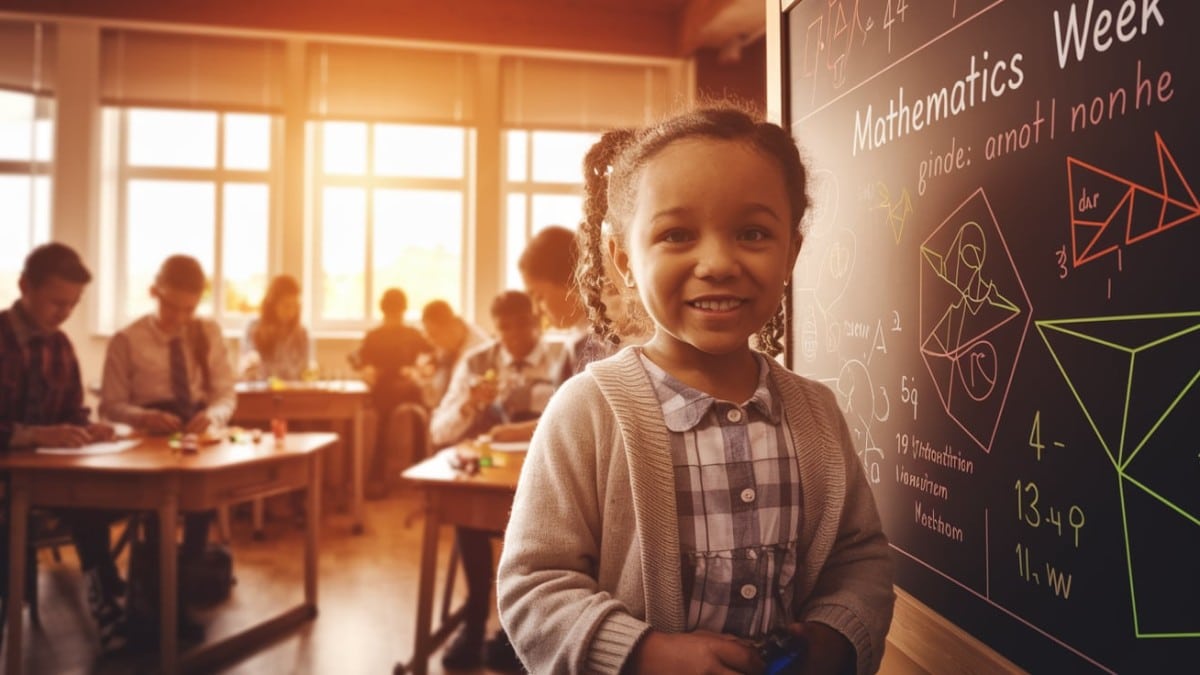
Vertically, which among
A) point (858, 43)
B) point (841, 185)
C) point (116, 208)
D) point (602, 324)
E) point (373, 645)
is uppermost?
point (116, 208)

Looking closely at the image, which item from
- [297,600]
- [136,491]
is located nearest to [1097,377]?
[136,491]

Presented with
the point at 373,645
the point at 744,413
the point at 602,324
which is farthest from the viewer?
the point at 373,645

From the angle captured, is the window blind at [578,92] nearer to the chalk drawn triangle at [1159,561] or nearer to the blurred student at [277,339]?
the blurred student at [277,339]

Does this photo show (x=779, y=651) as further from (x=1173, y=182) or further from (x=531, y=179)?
(x=531, y=179)

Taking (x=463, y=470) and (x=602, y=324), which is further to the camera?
(x=463, y=470)

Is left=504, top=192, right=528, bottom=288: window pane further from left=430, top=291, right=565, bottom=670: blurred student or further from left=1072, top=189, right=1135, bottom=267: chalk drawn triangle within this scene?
left=1072, top=189, right=1135, bottom=267: chalk drawn triangle

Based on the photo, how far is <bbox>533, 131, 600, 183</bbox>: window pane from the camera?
23.1 ft

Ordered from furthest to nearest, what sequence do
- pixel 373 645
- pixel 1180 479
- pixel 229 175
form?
pixel 229 175
pixel 373 645
pixel 1180 479

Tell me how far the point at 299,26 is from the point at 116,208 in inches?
88.8

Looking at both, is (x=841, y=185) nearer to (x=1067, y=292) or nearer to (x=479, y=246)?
(x=1067, y=292)

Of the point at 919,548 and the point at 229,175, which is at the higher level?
the point at 229,175

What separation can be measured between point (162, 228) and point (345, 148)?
67.4 inches

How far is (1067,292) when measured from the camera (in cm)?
82

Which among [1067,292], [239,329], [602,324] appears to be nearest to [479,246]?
[239,329]
